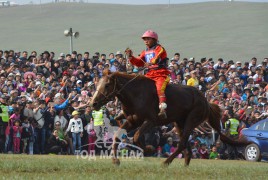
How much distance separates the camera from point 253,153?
953 inches

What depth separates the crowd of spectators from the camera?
75.4ft

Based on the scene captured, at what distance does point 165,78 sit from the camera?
48.3 ft

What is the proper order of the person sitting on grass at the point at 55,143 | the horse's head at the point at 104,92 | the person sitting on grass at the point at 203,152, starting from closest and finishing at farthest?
the horse's head at the point at 104,92, the person sitting on grass at the point at 55,143, the person sitting on grass at the point at 203,152

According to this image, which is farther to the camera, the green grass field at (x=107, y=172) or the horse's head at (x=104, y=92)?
the horse's head at (x=104, y=92)

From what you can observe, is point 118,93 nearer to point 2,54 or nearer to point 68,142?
point 68,142

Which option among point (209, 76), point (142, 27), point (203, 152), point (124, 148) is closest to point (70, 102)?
point (124, 148)

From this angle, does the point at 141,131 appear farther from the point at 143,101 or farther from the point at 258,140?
the point at 258,140

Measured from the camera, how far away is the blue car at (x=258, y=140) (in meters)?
23.8

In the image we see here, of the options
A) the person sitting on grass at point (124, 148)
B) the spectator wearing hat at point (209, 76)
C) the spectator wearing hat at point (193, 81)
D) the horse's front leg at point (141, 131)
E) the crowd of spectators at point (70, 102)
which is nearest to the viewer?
the horse's front leg at point (141, 131)

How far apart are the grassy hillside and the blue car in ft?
54.4

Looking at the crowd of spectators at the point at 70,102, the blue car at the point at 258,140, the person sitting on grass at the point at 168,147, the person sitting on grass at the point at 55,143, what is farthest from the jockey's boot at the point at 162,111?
the person sitting on grass at the point at 168,147

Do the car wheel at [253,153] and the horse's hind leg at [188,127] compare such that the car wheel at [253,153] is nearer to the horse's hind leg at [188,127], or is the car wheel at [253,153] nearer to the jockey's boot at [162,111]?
the horse's hind leg at [188,127]

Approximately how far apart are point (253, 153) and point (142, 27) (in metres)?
24.7

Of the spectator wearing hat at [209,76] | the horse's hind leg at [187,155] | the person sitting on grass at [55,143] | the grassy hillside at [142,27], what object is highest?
the grassy hillside at [142,27]
